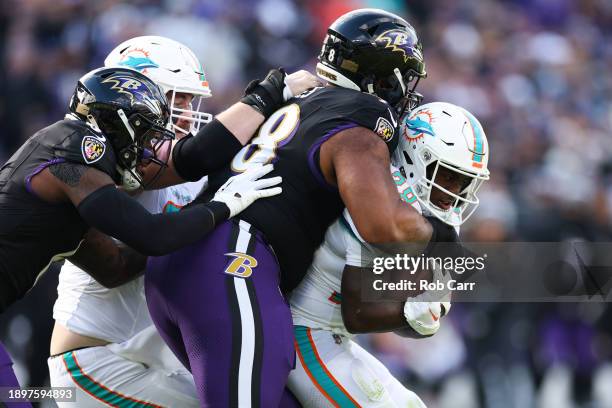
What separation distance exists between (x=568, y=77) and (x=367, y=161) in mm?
7379

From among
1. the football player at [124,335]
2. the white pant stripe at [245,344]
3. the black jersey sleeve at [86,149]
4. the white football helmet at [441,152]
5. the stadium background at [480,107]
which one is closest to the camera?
the white pant stripe at [245,344]

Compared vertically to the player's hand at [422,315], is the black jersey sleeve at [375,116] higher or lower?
higher

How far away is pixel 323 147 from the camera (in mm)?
3854

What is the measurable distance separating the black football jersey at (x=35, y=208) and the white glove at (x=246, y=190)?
1.40 feet

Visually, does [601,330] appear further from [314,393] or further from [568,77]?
[314,393]

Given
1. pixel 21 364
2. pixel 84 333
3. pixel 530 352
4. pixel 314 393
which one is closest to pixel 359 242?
pixel 314 393

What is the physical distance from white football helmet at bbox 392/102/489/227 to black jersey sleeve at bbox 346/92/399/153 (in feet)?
0.40

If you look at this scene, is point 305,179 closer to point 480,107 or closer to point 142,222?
point 142,222

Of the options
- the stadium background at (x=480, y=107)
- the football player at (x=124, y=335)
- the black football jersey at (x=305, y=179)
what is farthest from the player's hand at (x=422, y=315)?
the stadium background at (x=480, y=107)

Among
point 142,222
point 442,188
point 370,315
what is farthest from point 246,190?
point 442,188

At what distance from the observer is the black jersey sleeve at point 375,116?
387cm

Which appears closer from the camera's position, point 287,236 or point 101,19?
point 287,236

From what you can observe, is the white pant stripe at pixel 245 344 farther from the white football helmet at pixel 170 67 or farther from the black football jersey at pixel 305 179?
the white football helmet at pixel 170 67

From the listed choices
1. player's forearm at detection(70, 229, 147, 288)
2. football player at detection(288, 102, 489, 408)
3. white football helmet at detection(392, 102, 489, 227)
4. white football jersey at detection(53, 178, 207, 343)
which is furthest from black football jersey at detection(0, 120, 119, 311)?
white football helmet at detection(392, 102, 489, 227)
